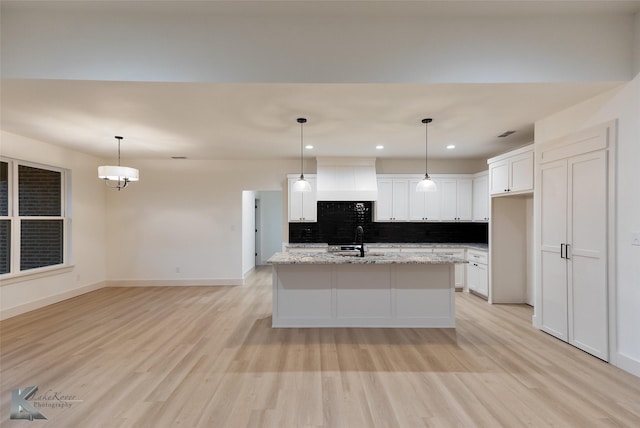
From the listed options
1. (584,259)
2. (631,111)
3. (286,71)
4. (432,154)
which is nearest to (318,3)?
(286,71)

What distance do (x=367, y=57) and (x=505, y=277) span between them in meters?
4.25

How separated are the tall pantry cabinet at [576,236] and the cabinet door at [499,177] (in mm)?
793

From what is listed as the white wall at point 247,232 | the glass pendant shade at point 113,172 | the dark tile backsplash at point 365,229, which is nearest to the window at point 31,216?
the glass pendant shade at point 113,172

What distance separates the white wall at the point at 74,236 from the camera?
4.29m

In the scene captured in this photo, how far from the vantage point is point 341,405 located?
221cm

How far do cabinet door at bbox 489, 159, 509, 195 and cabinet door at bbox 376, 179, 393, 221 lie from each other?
5.82ft

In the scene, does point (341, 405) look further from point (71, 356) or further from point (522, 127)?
point (522, 127)

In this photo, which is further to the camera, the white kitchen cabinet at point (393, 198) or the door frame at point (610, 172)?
the white kitchen cabinet at point (393, 198)

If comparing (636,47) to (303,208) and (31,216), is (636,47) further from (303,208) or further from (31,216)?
(31,216)

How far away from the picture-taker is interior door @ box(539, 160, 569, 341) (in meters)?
3.31

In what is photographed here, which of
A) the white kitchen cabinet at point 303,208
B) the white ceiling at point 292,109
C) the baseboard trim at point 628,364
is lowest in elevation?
the baseboard trim at point 628,364

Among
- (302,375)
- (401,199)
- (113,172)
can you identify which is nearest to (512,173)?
(401,199)

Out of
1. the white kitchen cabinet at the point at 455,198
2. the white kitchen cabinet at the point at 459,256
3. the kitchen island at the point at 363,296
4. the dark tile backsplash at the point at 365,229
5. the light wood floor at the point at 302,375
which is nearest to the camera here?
the light wood floor at the point at 302,375

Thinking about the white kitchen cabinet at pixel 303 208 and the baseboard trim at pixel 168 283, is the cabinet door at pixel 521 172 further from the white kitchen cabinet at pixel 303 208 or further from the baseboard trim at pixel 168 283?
the baseboard trim at pixel 168 283
